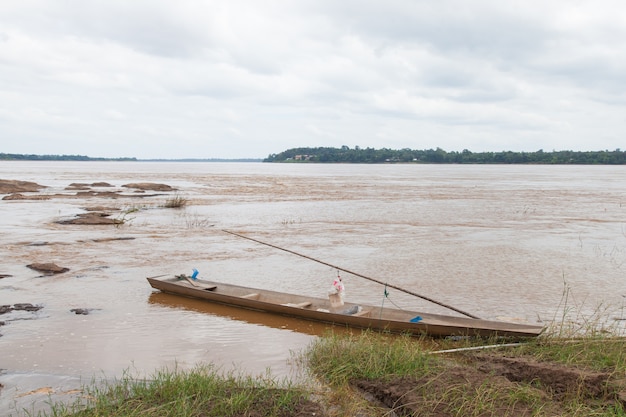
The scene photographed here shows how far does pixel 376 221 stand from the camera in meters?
25.5

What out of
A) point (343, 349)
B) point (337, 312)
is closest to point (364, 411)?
point (343, 349)

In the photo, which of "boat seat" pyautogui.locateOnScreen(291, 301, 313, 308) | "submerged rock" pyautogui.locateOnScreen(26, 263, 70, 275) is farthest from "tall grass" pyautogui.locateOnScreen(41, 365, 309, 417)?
"submerged rock" pyautogui.locateOnScreen(26, 263, 70, 275)

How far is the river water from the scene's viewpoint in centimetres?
839

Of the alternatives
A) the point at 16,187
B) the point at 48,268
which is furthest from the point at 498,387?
the point at 16,187

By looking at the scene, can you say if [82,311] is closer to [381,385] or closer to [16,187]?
[381,385]

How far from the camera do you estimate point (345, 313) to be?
31.8ft

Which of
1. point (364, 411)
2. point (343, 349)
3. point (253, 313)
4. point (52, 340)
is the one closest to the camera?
point (364, 411)

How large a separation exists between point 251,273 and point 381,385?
8634 millimetres

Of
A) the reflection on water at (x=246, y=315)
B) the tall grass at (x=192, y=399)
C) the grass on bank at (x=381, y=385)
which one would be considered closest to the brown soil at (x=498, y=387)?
the grass on bank at (x=381, y=385)

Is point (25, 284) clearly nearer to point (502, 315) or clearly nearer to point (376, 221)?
point (502, 315)

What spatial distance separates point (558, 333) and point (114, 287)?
9401 millimetres

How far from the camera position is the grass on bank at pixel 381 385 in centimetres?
561

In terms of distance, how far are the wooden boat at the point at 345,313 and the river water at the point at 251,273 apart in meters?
0.26

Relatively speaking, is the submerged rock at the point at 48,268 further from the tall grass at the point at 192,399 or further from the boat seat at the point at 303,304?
the tall grass at the point at 192,399
